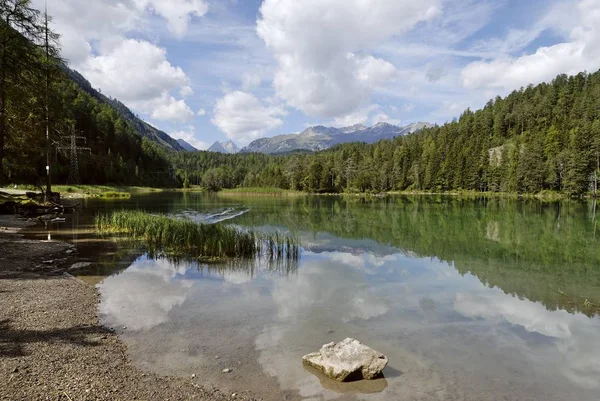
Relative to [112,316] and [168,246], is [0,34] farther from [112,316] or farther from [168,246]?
[112,316]

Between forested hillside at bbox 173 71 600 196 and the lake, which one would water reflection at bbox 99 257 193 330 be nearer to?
the lake

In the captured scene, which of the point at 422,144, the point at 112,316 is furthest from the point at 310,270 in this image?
the point at 422,144

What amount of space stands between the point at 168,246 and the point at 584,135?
347ft

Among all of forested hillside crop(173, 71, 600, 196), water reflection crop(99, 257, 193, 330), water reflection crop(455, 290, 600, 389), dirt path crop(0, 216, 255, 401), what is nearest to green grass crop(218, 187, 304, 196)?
forested hillside crop(173, 71, 600, 196)

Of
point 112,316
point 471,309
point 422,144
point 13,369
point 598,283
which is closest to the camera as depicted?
point 13,369

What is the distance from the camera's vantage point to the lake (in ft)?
22.4

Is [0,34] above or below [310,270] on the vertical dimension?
above

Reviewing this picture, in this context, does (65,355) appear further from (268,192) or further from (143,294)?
(268,192)

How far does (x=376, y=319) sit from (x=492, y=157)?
421 ft

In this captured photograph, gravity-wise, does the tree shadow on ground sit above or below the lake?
above

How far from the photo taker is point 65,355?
6793mm

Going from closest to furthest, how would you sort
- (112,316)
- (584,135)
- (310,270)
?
1. (112,316)
2. (310,270)
3. (584,135)

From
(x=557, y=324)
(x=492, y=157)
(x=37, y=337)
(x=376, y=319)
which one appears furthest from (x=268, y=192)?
(x=37, y=337)

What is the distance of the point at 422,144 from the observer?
15338 cm
